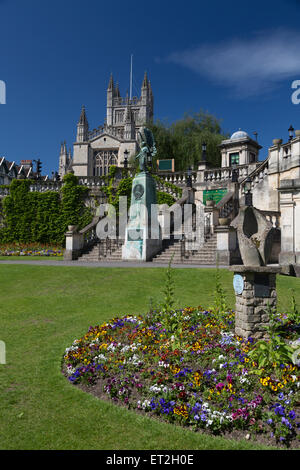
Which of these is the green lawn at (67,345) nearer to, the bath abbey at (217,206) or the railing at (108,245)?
the bath abbey at (217,206)

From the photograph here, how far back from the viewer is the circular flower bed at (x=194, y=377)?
3.94 m

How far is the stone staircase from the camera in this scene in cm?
1628

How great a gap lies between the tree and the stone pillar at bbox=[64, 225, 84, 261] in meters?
22.0

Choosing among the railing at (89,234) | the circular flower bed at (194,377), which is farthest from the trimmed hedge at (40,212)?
the circular flower bed at (194,377)

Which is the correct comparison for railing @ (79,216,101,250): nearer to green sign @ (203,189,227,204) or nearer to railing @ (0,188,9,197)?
green sign @ (203,189,227,204)

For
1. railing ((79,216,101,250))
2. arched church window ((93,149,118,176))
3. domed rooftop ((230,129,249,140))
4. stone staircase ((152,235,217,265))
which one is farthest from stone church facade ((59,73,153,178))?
stone staircase ((152,235,217,265))

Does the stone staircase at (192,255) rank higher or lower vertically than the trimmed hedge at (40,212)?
lower

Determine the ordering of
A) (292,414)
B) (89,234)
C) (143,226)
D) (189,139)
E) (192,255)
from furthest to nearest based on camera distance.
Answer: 1. (189,139)
2. (89,234)
3. (143,226)
4. (192,255)
5. (292,414)

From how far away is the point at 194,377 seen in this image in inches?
185

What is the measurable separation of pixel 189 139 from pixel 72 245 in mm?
25585

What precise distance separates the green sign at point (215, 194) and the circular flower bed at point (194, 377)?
62.8 feet

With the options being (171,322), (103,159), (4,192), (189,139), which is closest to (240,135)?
(189,139)

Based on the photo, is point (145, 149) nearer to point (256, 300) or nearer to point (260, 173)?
point (260, 173)

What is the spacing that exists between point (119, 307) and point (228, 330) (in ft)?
10.9
